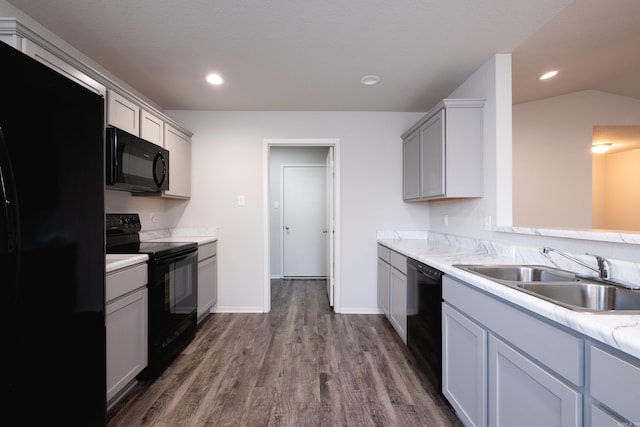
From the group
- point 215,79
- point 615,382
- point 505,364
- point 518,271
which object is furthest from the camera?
point 215,79

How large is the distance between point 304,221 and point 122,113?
3.19 metres

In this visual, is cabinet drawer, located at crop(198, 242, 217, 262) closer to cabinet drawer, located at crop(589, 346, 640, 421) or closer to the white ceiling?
the white ceiling

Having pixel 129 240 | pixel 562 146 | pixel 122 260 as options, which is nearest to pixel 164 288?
pixel 122 260

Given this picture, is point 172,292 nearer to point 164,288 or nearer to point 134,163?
point 164,288

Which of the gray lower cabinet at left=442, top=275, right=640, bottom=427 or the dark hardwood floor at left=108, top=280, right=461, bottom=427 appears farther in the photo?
the dark hardwood floor at left=108, top=280, right=461, bottom=427

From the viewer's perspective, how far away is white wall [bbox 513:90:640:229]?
11.0 feet

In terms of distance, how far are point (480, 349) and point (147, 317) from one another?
2021mm

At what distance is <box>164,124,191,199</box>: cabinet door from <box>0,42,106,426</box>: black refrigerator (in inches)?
66.5

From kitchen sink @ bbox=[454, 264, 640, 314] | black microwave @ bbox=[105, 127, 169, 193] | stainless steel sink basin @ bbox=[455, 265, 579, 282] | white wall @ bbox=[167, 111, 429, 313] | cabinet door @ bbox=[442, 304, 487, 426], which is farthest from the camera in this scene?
white wall @ bbox=[167, 111, 429, 313]

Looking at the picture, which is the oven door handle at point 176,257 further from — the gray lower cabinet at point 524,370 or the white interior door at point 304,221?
the white interior door at point 304,221

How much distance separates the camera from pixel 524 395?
3.38 feet

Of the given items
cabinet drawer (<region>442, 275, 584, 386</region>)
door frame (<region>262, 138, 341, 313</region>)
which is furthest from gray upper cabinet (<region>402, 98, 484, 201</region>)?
door frame (<region>262, 138, 341, 313</region>)

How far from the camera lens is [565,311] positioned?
0.84 meters

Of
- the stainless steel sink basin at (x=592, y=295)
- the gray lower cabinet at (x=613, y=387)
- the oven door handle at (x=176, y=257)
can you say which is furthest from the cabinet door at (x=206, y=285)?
the gray lower cabinet at (x=613, y=387)
